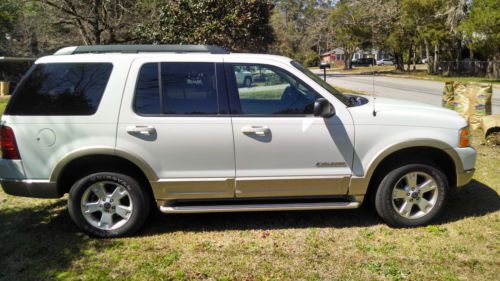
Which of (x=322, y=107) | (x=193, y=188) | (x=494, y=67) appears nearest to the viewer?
(x=322, y=107)

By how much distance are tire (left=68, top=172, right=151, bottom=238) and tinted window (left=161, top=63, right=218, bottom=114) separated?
88 centimetres

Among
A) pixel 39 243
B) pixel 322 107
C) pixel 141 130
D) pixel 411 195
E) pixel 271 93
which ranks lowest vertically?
pixel 39 243

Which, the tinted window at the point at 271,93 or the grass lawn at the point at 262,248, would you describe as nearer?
the grass lawn at the point at 262,248

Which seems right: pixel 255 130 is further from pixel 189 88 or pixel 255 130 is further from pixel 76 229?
pixel 76 229

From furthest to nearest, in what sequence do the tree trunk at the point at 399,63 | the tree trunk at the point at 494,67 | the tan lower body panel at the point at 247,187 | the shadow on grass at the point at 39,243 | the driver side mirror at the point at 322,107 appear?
the tree trunk at the point at 399,63 → the tree trunk at the point at 494,67 → the tan lower body panel at the point at 247,187 → the driver side mirror at the point at 322,107 → the shadow on grass at the point at 39,243

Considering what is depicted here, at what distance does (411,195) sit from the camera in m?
4.57

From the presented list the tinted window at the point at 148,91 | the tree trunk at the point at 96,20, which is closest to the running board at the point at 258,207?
the tinted window at the point at 148,91

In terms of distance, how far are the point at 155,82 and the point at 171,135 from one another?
1.83 feet

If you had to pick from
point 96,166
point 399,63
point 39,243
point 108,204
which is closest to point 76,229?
point 39,243

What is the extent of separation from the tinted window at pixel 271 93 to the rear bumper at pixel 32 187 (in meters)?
2.06

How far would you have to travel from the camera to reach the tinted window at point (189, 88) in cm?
429

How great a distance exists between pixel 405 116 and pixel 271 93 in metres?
1.38

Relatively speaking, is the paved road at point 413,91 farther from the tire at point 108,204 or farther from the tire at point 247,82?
the tire at point 108,204

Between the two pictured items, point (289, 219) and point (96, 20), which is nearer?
point (289, 219)
